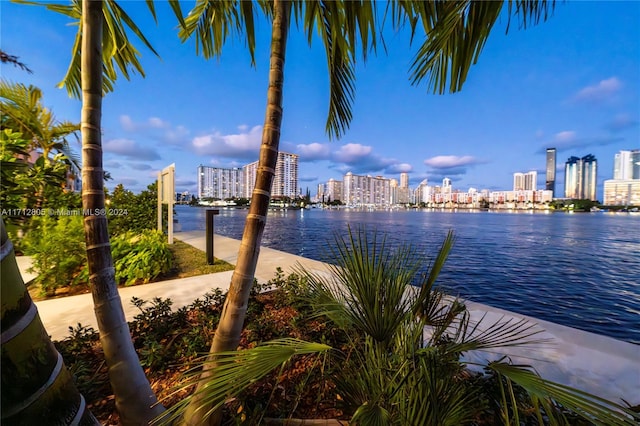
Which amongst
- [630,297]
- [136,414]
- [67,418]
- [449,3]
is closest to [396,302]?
[67,418]

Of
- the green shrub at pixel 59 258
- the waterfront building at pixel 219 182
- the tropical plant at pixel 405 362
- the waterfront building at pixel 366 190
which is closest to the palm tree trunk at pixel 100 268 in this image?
the tropical plant at pixel 405 362

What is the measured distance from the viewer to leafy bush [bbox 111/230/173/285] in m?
4.66

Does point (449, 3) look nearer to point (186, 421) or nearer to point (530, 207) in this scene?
point (186, 421)

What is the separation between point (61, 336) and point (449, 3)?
508 cm

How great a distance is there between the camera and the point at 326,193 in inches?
3947

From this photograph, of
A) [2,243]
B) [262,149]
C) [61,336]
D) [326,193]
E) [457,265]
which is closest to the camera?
[2,243]

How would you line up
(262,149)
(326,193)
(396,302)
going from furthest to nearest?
(326,193) < (262,149) < (396,302)

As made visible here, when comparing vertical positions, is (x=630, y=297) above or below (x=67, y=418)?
below

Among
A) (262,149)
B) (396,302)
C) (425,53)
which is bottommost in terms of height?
(396,302)

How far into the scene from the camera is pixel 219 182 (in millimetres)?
66625

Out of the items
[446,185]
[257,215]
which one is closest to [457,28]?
[257,215]

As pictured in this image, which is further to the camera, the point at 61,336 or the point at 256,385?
the point at 61,336

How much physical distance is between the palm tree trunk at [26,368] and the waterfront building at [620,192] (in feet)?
259

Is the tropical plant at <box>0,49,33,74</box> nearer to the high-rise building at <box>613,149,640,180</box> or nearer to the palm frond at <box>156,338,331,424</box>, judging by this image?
the palm frond at <box>156,338,331,424</box>
